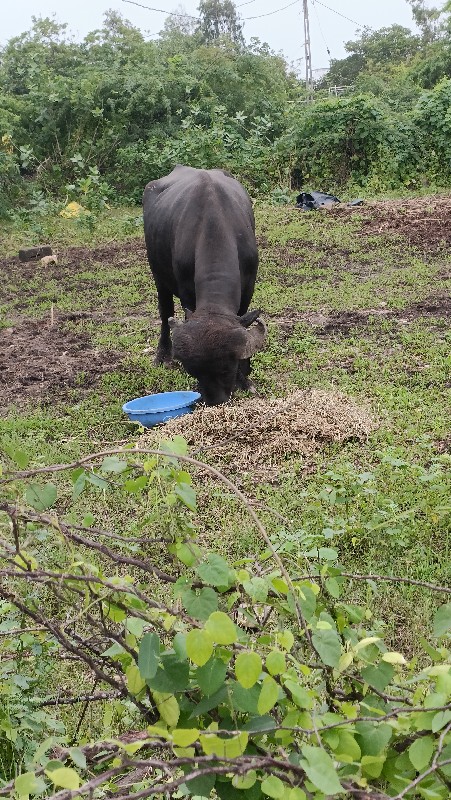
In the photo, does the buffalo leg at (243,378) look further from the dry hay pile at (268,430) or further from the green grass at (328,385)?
the dry hay pile at (268,430)

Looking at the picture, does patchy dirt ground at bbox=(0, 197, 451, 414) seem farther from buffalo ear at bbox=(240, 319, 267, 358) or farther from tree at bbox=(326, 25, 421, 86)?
tree at bbox=(326, 25, 421, 86)

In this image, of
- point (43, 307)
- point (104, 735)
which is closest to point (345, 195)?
point (43, 307)

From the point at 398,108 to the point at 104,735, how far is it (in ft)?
58.7

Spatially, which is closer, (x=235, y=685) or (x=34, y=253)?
(x=235, y=685)

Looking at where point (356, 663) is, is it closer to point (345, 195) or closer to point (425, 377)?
point (425, 377)

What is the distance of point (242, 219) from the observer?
6559mm

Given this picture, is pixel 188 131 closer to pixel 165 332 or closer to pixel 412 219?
pixel 412 219

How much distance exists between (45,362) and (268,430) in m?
3.24

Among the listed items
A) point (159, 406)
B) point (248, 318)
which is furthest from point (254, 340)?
point (159, 406)

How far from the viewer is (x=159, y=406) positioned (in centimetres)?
603

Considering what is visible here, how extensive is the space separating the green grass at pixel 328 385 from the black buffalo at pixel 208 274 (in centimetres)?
49

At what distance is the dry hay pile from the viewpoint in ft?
15.9

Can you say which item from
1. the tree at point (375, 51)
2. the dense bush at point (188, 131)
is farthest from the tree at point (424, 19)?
the dense bush at point (188, 131)

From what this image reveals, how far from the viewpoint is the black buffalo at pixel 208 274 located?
5.61 meters
